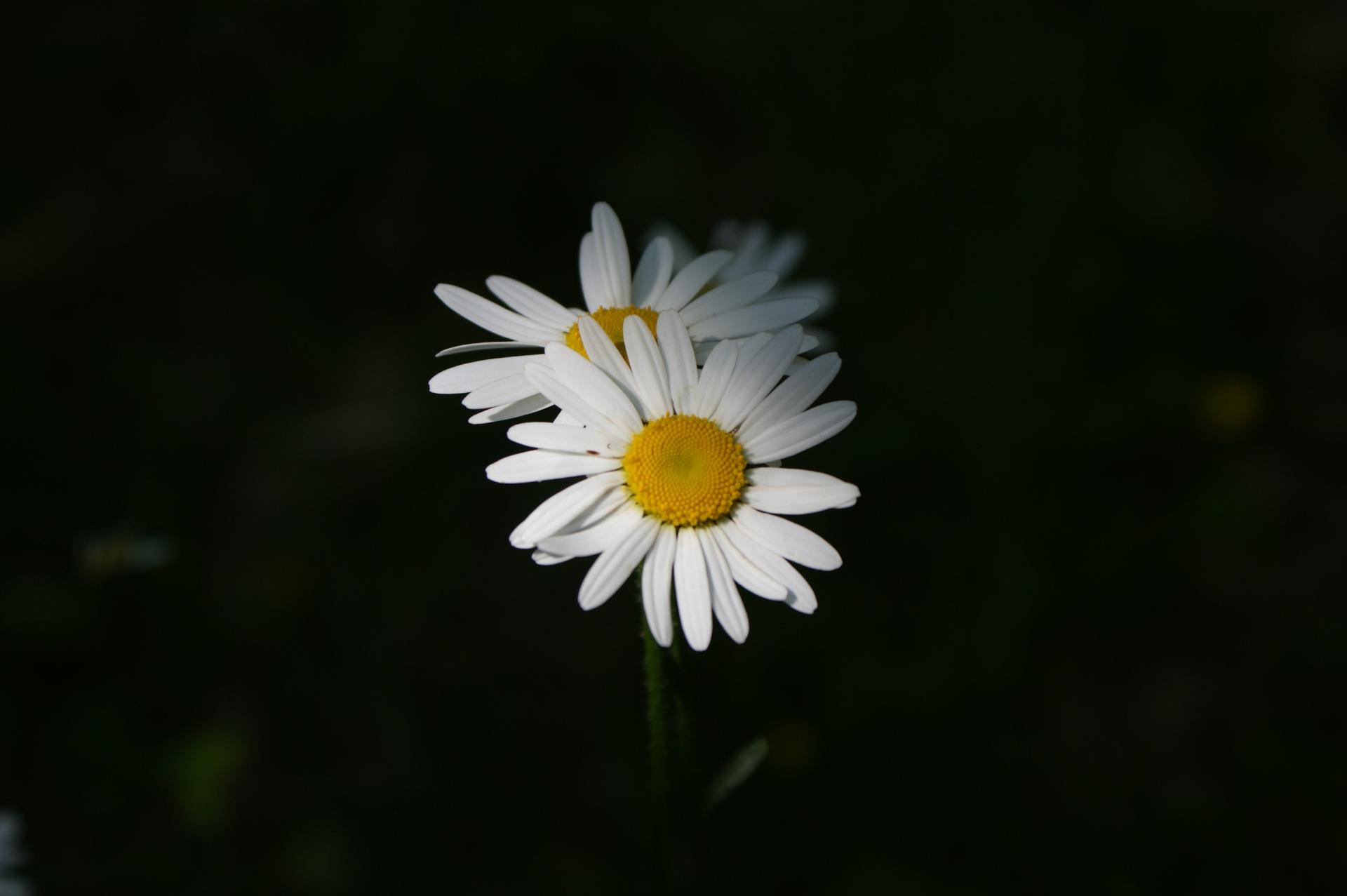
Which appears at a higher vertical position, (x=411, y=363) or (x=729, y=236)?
(x=411, y=363)

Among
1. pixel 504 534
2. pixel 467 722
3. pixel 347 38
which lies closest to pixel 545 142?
pixel 347 38

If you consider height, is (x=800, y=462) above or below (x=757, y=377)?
above

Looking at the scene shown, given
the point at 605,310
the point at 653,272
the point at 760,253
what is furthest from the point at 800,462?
the point at 605,310

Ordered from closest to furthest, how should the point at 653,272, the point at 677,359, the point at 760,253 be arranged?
the point at 677,359 → the point at 653,272 → the point at 760,253

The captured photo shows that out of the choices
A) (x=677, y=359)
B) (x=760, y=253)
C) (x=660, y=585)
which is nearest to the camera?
(x=660, y=585)

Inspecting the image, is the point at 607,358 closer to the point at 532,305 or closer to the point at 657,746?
the point at 532,305

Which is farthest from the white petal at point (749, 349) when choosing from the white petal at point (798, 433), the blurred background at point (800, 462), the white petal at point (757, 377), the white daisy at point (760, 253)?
the blurred background at point (800, 462)

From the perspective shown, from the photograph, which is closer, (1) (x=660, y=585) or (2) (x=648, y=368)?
(1) (x=660, y=585)

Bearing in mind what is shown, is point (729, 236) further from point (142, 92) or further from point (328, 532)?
point (142, 92)
